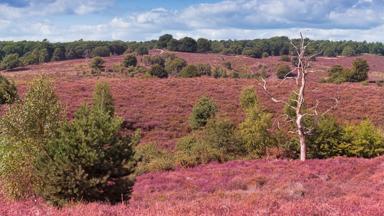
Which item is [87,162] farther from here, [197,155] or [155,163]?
[197,155]

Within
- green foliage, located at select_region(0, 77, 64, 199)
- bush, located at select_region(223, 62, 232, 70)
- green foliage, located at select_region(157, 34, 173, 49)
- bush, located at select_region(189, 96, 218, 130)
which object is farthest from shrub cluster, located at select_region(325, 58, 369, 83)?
green foliage, located at select_region(0, 77, 64, 199)

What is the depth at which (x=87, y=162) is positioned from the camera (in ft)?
44.0

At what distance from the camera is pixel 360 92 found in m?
72.4

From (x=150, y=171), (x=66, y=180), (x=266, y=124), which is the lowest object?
(x=150, y=171)

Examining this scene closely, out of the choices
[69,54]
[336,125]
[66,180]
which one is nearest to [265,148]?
[336,125]

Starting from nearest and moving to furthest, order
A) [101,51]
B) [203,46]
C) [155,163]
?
[155,163] < [101,51] < [203,46]

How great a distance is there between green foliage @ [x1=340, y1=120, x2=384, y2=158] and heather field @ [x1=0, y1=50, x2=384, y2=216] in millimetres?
5802

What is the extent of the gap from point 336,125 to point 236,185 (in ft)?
46.3

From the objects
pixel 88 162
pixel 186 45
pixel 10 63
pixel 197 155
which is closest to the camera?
pixel 88 162

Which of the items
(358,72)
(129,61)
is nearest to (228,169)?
(358,72)

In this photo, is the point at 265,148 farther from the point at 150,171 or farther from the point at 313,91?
the point at 313,91

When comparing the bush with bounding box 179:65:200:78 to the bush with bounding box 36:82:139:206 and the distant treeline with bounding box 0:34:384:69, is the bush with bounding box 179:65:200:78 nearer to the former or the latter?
the distant treeline with bounding box 0:34:384:69

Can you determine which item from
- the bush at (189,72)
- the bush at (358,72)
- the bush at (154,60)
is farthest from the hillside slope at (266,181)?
the bush at (154,60)

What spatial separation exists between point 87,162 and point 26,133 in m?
6.04
